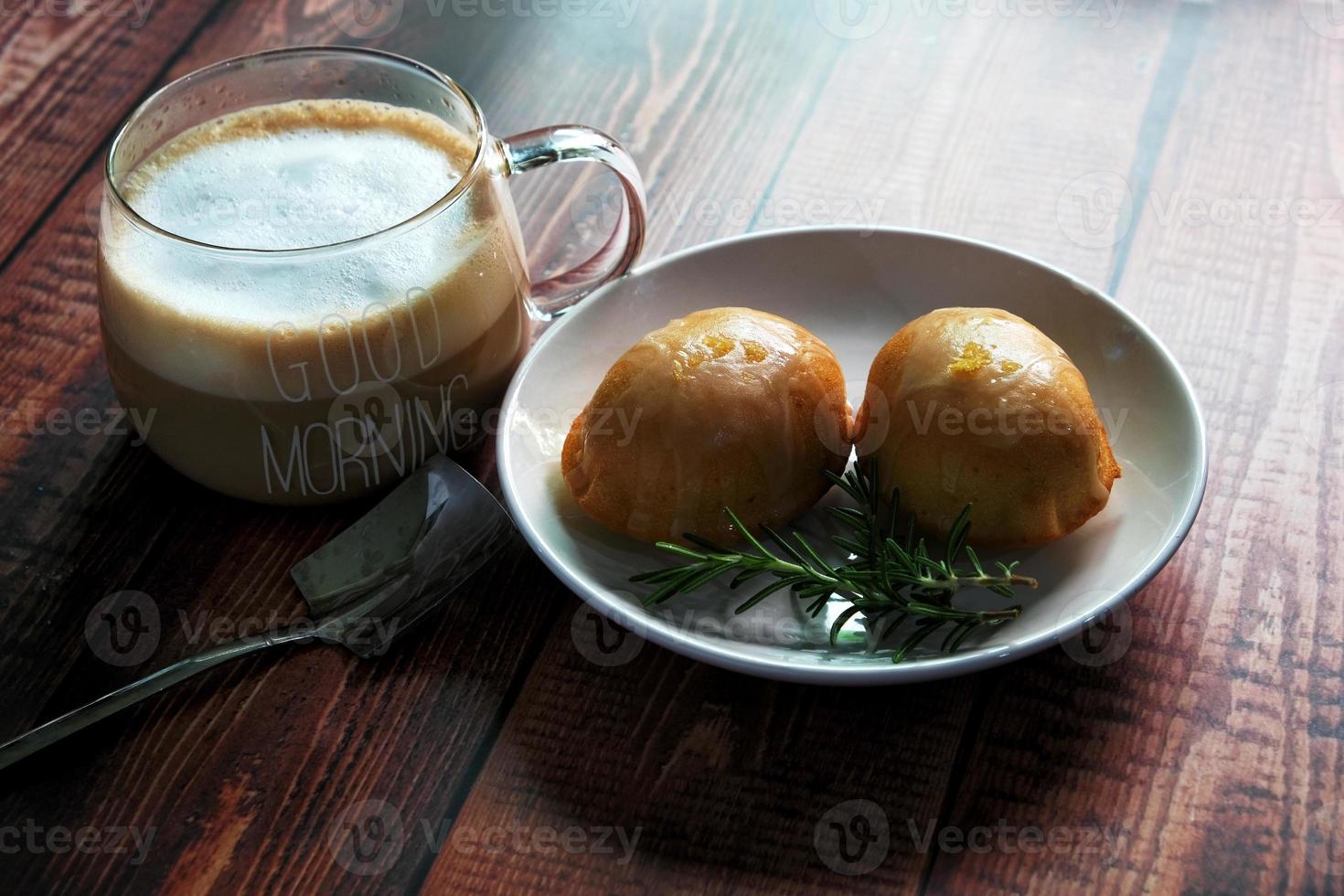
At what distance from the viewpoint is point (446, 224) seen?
2.23 ft

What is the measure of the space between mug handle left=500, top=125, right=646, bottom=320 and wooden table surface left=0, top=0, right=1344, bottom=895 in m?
0.11

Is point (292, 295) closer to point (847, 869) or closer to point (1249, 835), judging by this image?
point (847, 869)

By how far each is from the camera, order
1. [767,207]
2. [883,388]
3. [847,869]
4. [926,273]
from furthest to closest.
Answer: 1. [767,207]
2. [926,273]
3. [883,388]
4. [847,869]

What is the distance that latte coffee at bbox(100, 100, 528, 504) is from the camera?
0.65 m

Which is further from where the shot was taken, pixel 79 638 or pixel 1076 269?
pixel 1076 269

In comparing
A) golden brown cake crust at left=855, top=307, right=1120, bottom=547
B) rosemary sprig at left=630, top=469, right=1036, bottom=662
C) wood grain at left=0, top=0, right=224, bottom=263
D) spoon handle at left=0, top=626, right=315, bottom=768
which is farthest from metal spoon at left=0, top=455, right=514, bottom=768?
wood grain at left=0, top=0, right=224, bottom=263

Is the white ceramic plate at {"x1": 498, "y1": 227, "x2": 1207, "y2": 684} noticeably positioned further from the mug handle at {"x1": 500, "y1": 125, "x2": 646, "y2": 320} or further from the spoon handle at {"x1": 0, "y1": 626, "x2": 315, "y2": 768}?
the spoon handle at {"x1": 0, "y1": 626, "x2": 315, "y2": 768}

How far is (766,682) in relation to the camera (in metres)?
0.63

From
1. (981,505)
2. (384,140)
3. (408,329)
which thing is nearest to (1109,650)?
(981,505)

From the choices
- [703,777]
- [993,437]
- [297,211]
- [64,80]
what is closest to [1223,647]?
[993,437]

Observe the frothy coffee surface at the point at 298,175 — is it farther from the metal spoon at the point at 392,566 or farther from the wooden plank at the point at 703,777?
the wooden plank at the point at 703,777

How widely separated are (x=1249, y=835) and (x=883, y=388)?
0.27 meters

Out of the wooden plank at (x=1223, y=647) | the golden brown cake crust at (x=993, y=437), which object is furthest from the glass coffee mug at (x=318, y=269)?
the wooden plank at (x=1223, y=647)

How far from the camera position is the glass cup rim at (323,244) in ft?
2.06
